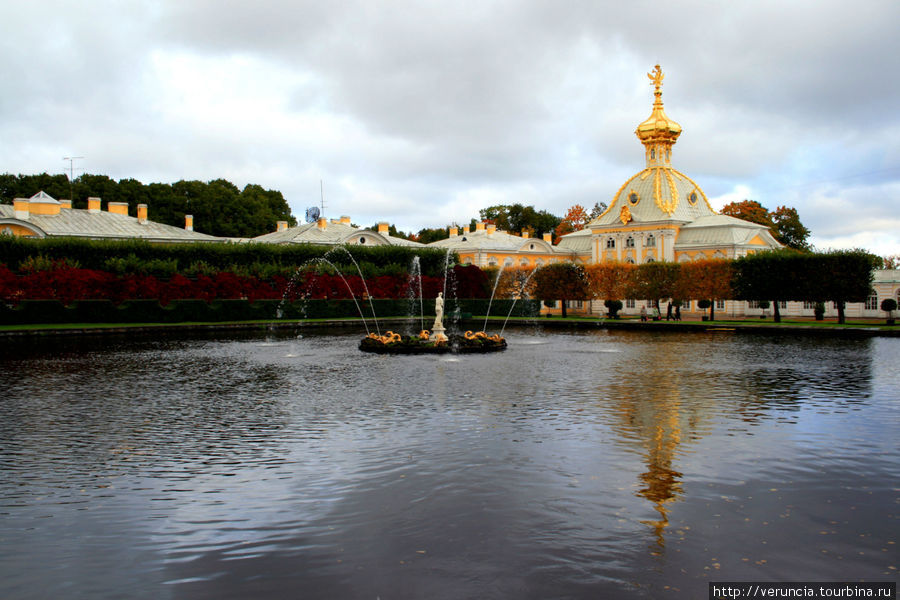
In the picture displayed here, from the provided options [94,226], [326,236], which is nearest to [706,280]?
[326,236]

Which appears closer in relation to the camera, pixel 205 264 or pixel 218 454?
pixel 218 454

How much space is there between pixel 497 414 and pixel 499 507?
6.01m

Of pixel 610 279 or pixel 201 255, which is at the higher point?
pixel 201 255

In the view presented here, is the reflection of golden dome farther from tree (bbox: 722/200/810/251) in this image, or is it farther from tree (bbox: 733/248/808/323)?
tree (bbox: 733/248/808/323)

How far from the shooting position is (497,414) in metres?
14.5

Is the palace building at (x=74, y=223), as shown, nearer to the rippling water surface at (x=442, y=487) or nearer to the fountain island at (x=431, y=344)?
the fountain island at (x=431, y=344)

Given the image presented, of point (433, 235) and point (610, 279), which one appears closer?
point (610, 279)

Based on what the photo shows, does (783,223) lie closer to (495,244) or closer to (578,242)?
(578,242)

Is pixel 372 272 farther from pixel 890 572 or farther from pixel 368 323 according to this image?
pixel 890 572

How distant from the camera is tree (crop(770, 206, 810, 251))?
83188 mm

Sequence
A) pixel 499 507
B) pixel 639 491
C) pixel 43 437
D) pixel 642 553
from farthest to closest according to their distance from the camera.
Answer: pixel 43 437 < pixel 639 491 < pixel 499 507 < pixel 642 553

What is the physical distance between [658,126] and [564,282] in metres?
27.9

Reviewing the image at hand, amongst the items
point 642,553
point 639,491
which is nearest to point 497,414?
point 639,491

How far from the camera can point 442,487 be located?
30.5 feet
